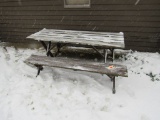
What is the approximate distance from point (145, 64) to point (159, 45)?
1.06 m

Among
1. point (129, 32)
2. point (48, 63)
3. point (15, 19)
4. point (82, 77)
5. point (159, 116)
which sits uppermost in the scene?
point (15, 19)

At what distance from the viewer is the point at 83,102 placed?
420cm

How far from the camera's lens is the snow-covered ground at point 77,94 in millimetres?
3916

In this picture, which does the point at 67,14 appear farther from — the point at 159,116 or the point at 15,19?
the point at 159,116

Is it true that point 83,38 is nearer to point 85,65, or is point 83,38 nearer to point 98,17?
point 85,65

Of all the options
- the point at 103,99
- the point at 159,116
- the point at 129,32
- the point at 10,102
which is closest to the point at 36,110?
the point at 10,102

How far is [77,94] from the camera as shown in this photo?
14.5 feet

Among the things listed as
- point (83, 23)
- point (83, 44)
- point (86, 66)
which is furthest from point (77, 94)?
point (83, 23)

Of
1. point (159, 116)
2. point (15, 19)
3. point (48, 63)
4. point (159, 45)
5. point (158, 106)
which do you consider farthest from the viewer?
point (15, 19)

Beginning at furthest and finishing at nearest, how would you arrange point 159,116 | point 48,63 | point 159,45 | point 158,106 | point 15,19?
1. point 15,19
2. point 159,45
3. point 48,63
4. point 158,106
5. point 159,116

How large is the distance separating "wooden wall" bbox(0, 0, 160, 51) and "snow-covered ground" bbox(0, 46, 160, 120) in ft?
3.00

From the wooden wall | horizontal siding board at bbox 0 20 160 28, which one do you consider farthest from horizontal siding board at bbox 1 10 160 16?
horizontal siding board at bbox 0 20 160 28

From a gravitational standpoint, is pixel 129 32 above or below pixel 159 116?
above

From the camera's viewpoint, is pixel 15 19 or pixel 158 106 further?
pixel 15 19
